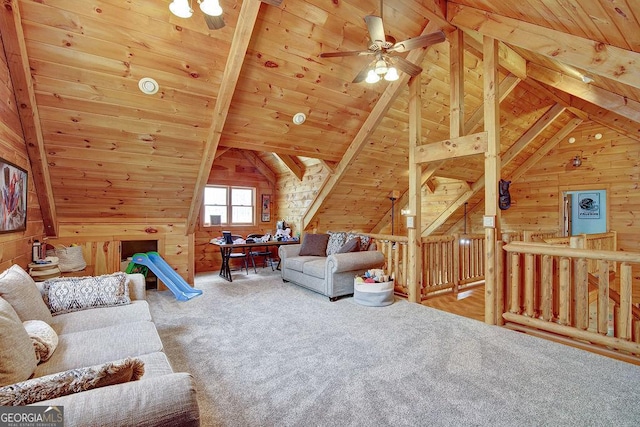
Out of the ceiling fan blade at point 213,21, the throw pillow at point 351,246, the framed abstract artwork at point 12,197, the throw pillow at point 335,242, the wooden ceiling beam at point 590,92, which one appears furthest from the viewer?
the throw pillow at point 335,242

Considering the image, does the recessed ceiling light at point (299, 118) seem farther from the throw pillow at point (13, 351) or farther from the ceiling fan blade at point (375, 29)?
the throw pillow at point (13, 351)

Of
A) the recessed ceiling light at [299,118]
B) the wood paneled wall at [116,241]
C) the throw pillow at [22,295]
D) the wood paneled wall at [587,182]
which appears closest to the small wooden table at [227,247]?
the wood paneled wall at [116,241]

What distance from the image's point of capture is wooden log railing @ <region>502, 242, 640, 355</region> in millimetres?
2754

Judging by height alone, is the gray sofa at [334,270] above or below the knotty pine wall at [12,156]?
below

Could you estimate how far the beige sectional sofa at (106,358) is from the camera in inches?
37.5

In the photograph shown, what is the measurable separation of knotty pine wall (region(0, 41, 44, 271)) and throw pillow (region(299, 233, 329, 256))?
11.7 ft

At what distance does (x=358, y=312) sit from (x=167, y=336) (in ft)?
7.04

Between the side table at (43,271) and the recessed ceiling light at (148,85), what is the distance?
222 centimetres

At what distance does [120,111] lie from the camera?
11.3ft

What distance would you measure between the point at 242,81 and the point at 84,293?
2.75m

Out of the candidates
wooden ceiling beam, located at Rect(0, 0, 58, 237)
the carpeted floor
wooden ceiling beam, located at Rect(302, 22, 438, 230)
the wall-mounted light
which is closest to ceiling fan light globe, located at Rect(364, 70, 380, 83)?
wooden ceiling beam, located at Rect(302, 22, 438, 230)

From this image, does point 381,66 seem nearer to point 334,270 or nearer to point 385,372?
point 334,270

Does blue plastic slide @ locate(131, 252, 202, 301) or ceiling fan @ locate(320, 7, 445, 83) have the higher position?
ceiling fan @ locate(320, 7, 445, 83)

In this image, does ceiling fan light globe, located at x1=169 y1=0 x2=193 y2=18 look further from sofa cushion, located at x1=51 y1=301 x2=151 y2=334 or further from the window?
the window
